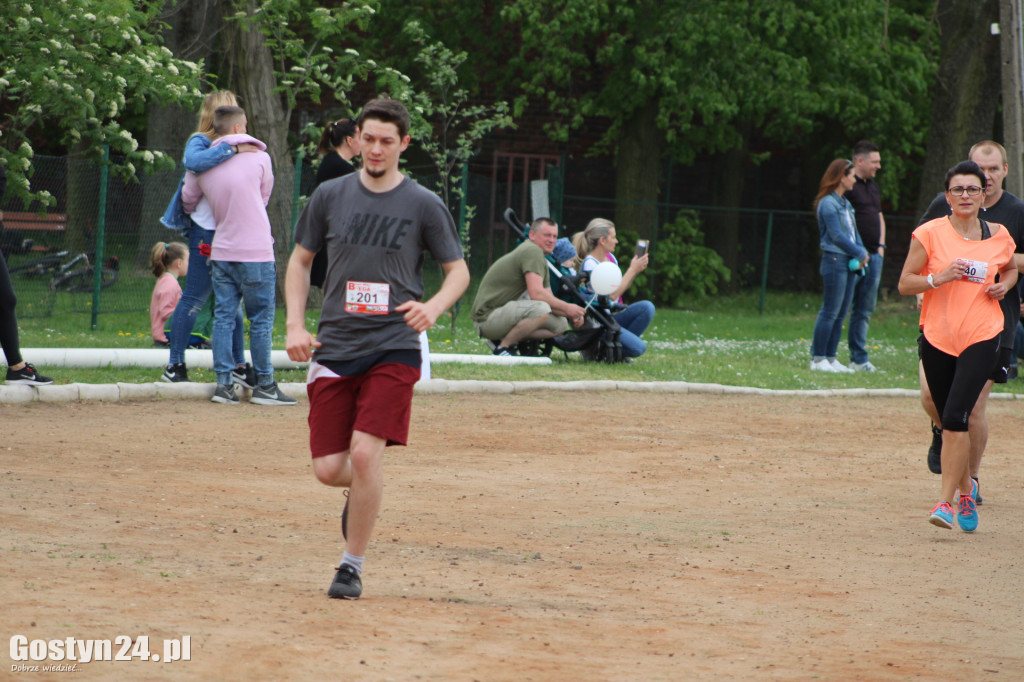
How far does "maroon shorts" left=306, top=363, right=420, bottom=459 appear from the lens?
4969 millimetres

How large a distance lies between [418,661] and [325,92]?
25174mm

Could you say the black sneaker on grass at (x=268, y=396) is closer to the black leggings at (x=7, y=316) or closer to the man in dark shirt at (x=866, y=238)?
the black leggings at (x=7, y=316)

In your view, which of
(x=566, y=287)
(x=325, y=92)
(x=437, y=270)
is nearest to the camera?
(x=566, y=287)

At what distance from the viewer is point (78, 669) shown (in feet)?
12.7

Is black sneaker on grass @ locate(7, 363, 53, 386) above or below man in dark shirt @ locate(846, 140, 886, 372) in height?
below

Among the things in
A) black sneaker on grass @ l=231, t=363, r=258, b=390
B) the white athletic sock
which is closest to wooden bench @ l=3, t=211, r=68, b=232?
black sneaker on grass @ l=231, t=363, r=258, b=390

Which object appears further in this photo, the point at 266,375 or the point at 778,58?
the point at 778,58

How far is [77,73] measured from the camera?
15.1m

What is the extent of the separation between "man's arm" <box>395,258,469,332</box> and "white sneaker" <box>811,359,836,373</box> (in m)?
9.92

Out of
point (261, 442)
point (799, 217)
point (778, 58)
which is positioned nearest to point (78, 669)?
point (261, 442)

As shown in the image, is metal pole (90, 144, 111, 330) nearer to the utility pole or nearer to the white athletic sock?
the utility pole

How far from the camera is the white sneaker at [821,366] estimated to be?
14500 millimetres

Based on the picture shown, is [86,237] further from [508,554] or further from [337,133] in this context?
[508,554]

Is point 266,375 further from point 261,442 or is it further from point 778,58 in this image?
point 778,58
